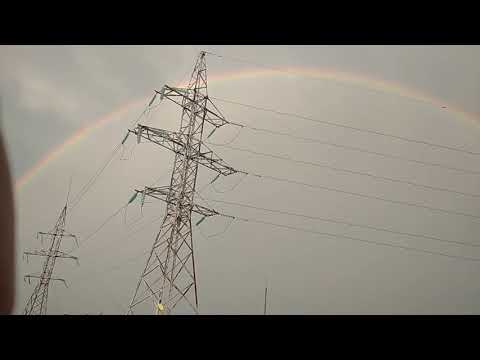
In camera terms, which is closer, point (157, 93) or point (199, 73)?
point (157, 93)

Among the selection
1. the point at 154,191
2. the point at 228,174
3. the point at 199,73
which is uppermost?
the point at 199,73

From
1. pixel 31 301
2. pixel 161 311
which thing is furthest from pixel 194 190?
pixel 31 301

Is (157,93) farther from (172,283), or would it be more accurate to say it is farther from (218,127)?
(172,283)

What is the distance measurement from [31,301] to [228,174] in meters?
14.2

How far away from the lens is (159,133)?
10.6 meters

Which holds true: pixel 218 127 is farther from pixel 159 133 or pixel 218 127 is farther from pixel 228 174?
pixel 159 133

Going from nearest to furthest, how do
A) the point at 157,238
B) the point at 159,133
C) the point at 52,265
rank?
the point at 157,238 → the point at 159,133 → the point at 52,265

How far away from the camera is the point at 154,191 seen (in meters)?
10.1

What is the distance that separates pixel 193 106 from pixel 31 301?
14.7 m

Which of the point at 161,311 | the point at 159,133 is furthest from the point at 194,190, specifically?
the point at 161,311

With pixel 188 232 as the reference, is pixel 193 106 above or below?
above

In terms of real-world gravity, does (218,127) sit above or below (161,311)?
above

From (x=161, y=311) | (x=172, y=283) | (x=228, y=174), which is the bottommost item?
(x=161, y=311)

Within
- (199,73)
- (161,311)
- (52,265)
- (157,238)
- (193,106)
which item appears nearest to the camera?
(161,311)
